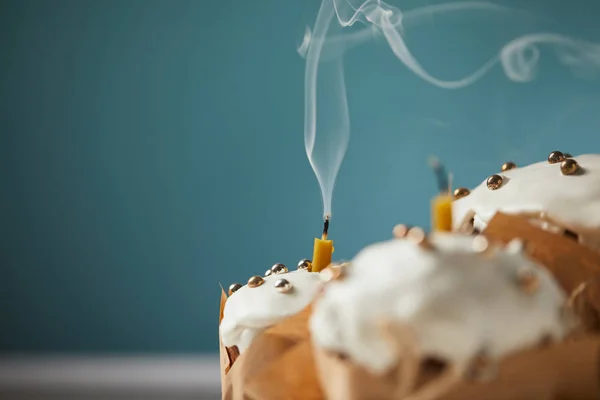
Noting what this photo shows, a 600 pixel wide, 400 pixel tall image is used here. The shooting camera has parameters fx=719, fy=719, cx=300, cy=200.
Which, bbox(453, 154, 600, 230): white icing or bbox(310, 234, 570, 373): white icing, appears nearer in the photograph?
bbox(310, 234, 570, 373): white icing

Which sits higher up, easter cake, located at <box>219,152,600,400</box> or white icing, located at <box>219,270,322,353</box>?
white icing, located at <box>219,270,322,353</box>

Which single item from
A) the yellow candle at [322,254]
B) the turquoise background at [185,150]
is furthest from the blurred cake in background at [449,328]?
the turquoise background at [185,150]

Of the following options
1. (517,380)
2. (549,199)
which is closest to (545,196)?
(549,199)

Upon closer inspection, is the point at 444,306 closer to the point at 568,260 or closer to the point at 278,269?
the point at 568,260

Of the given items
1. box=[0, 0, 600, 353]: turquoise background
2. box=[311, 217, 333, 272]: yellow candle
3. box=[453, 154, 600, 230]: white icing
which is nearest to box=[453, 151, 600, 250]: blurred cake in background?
box=[453, 154, 600, 230]: white icing

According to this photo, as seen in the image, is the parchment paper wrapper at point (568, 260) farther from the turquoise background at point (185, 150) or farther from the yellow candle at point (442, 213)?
the turquoise background at point (185, 150)

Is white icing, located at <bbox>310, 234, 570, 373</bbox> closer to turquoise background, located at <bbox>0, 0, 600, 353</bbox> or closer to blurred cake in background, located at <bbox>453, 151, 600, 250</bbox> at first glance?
blurred cake in background, located at <bbox>453, 151, 600, 250</bbox>
